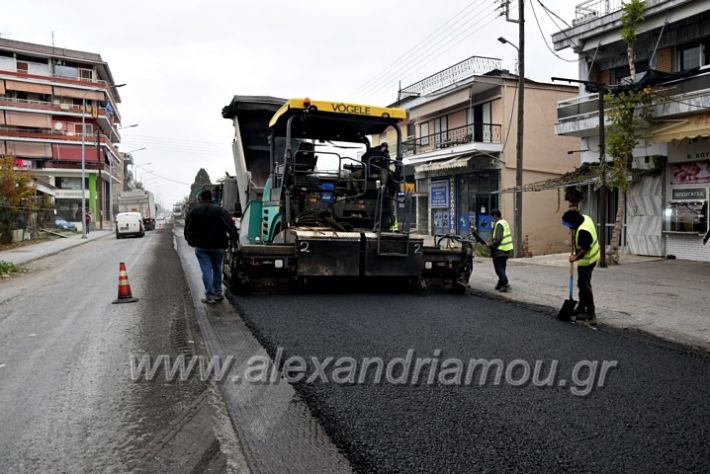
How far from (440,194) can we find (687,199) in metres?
13.3

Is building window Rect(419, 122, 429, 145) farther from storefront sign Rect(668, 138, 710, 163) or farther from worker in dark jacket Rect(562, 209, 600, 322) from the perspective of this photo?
worker in dark jacket Rect(562, 209, 600, 322)

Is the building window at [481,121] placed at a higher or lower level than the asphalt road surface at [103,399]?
higher

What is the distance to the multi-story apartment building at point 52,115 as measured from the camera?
55500 mm

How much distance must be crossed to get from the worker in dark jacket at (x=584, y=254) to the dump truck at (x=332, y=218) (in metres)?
2.26

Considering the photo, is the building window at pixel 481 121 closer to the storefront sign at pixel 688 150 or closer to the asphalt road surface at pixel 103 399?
the storefront sign at pixel 688 150

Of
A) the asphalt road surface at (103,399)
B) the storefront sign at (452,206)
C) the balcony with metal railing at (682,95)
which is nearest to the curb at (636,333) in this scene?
the asphalt road surface at (103,399)

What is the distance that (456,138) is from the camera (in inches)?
979

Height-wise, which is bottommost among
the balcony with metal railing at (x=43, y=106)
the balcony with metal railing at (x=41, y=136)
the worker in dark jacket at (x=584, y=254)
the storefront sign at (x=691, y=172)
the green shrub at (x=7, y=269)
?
the green shrub at (x=7, y=269)

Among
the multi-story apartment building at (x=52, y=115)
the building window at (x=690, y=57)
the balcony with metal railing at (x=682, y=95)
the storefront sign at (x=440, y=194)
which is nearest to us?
the balcony with metal railing at (x=682, y=95)

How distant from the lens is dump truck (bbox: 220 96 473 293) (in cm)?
838

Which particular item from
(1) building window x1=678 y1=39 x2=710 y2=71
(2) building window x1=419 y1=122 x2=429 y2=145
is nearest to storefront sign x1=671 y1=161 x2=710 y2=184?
(1) building window x1=678 y1=39 x2=710 y2=71

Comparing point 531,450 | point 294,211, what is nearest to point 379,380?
point 531,450

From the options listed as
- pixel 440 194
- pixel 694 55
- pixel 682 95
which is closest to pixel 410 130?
pixel 440 194

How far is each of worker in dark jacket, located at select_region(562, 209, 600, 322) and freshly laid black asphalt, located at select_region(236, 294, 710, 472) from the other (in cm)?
44
